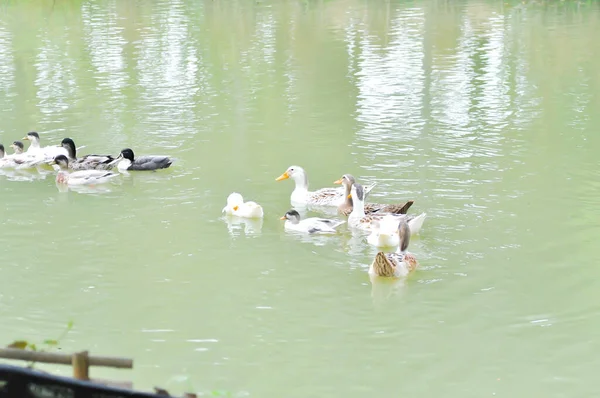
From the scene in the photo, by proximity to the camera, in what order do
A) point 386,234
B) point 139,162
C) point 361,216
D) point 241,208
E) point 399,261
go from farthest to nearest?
point 139,162, point 241,208, point 361,216, point 386,234, point 399,261

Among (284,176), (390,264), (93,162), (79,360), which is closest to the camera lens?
(79,360)

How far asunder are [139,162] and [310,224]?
3328mm

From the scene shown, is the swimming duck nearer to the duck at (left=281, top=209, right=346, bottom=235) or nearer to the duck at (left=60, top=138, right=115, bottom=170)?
the duck at (left=60, top=138, right=115, bottom=170)

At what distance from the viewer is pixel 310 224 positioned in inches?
402

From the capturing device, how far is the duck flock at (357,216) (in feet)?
29.1

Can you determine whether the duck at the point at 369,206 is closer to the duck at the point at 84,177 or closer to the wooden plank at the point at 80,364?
the duck at the point at 84,177

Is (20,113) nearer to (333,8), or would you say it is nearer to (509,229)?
(509,229)

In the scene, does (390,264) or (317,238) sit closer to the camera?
(390,264)

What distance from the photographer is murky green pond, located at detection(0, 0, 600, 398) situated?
7.28 m

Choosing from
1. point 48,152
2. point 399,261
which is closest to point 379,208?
point 399,261

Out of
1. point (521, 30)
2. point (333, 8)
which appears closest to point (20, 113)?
point (521, 30)

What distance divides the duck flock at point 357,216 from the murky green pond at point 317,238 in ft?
0.47

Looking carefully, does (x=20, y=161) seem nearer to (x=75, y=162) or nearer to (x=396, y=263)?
(x=75, y=162)

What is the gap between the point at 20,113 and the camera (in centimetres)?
1650
